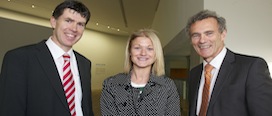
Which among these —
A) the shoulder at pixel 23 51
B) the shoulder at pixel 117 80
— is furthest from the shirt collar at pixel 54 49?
the shoulder at pixel 117 80

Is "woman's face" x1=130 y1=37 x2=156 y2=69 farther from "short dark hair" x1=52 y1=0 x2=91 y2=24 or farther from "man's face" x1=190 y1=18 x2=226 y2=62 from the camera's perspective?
"short dark hair" x1=52 y1=0 x2=91 y2=24

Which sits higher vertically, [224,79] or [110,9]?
[110,9]

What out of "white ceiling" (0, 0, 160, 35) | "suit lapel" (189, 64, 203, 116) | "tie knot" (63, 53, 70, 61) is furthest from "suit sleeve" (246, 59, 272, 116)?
"white ceiling" (0, 0, 160, 35)

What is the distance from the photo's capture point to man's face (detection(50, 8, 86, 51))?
2102 mm

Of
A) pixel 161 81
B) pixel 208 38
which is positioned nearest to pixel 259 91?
pixel 208 38

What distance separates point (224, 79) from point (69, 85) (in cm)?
126

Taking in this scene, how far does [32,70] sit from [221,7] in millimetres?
2106

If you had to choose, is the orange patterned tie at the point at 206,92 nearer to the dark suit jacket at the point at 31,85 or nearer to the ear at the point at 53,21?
the dark suit jacket at the point at 31,85

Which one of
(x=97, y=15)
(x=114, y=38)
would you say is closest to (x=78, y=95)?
(x=97, y=15)

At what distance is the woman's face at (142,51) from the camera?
2.09 m

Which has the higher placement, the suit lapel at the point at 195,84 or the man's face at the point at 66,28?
the man's face at the point at 66,28

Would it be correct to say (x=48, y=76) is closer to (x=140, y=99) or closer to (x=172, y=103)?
(x=140, y=99)

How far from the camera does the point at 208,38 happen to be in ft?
6.67

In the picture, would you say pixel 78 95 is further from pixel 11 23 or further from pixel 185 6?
pixel 11 23
